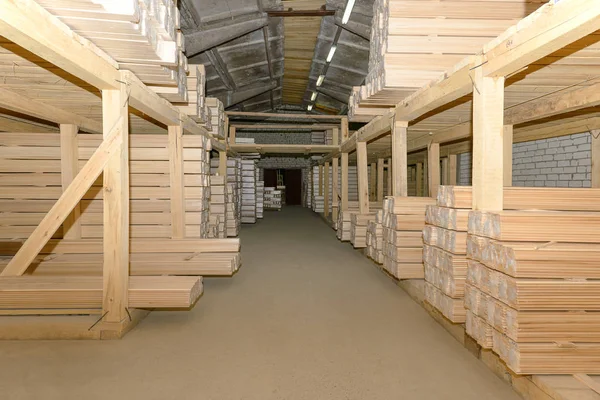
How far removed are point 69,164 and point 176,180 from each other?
1664 millimetres

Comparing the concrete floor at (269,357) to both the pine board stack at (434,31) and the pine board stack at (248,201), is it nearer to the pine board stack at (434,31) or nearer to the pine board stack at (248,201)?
the pine board stack at (434,31)

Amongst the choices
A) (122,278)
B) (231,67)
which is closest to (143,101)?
(122,278)

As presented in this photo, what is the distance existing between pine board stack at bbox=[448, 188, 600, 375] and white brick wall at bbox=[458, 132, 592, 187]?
668cm

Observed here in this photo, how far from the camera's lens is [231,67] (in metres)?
14.1

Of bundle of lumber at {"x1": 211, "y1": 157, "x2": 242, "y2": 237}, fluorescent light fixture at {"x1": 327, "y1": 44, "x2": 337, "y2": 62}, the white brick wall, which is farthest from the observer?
fluorescent light fixture at {"x1": 327, "y1": 44, "x2": 337, "y2": 62}

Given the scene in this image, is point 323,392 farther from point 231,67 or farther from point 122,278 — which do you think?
point 231,67

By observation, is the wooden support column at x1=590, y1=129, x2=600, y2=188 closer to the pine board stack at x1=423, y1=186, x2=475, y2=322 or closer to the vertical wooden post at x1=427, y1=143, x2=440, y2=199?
the vertical wooden post at x1=427, y1=143, x2=440, y2=199

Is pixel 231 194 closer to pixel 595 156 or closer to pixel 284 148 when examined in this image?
pixel 284 148

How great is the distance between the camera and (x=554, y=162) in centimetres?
909

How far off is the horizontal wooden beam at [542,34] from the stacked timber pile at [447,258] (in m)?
1.40

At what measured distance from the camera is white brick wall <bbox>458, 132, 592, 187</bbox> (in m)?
8.27

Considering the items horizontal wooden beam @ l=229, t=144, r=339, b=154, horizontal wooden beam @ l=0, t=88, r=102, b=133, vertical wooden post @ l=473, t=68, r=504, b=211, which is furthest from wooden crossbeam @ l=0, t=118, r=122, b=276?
horizontal wooden beam @ l=229, t=144, r=339, b=154

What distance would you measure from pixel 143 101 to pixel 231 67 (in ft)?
33.7

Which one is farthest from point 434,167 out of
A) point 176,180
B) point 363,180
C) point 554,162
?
point 176,180
